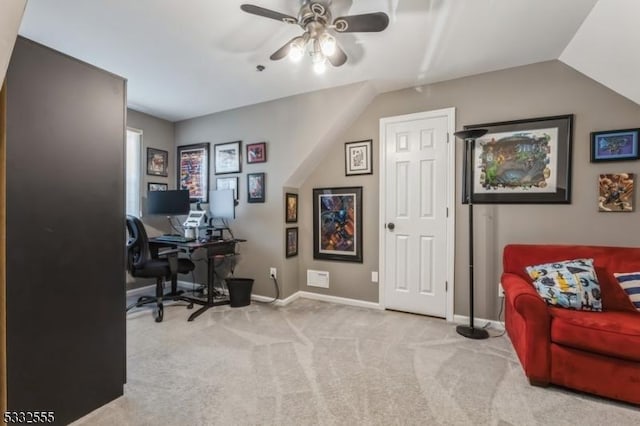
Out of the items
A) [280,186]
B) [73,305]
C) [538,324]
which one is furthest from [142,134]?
[538,324]

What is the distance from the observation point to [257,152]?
11.7 feet

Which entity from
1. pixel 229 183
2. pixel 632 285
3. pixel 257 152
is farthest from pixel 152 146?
pixel 632 285

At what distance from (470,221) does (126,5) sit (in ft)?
10.1

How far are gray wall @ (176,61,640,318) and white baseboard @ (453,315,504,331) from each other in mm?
63

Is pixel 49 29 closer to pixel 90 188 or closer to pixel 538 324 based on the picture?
pixel 90 188

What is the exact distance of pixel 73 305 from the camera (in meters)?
1.50

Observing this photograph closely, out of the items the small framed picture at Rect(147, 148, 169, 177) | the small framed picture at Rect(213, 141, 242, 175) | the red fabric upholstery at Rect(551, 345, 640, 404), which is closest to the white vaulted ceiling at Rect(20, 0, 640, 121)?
the small framed picture at Rect(213, 141, 242, 175)

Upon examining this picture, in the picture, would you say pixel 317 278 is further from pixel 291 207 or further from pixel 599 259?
pixel 599 259

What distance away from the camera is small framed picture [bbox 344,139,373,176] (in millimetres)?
3252

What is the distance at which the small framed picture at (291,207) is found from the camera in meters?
3.48

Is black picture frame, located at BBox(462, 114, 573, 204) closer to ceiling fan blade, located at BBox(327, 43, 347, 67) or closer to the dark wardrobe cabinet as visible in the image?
ceiling fan blade, located at BBox(327, 43, 347, 67)

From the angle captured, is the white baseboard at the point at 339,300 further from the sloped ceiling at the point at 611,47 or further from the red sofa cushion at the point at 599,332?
the sloped ceiling at the point at 611,47

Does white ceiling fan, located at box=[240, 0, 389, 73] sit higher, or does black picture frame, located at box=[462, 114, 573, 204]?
white ceiling fan, located at box=[240, 0, 389, 73]

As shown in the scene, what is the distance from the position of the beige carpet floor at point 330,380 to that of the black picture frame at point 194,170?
73.2 inches
